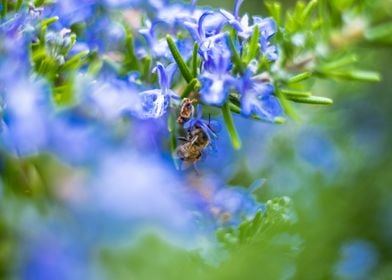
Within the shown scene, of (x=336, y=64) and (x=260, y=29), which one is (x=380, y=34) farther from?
(x=260, y=29)

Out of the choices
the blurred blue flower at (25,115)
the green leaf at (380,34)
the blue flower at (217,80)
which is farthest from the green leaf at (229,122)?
the green leaf at (380,34)

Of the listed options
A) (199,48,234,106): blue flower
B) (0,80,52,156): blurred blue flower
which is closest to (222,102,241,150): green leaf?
(199,48,234,106): blue flower

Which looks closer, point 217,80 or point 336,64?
point 217,80

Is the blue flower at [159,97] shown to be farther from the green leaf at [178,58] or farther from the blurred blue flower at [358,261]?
the blurred blue flower at [358,261]

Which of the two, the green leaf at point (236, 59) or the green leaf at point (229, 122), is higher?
the green leaf at point (236, 59)

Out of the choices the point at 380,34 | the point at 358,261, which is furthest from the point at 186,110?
the point at 358,261

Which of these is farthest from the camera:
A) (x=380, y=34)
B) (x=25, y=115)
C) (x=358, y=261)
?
(x=358, y=261)

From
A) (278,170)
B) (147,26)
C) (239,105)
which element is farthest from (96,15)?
(278,170)
